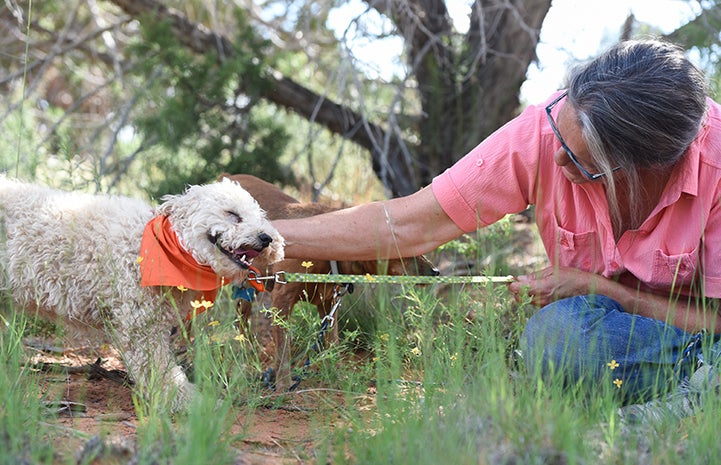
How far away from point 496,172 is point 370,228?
24.8 inches

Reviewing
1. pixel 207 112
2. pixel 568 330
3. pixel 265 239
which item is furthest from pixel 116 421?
pixel 207 112

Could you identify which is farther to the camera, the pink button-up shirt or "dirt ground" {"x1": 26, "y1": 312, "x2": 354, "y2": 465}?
the pink button-up shirt

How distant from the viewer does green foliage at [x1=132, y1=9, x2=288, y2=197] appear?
6254 millimetres

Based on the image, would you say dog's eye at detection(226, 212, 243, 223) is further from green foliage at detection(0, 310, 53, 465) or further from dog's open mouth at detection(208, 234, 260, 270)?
green foliage at detection(0, 310, 53, 465)

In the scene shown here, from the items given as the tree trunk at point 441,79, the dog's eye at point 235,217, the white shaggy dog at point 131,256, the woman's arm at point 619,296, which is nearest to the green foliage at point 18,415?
the white shaggy dog at point 131,256

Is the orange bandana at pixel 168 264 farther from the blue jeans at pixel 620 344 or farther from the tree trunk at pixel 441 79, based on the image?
the tree trunk at pixel 441 79

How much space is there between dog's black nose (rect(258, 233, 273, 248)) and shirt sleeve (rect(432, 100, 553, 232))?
2.72ft

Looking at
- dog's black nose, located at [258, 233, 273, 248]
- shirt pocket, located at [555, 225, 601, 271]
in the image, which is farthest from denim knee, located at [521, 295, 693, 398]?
dog's black nose, located at [258, 233, 273, 248]

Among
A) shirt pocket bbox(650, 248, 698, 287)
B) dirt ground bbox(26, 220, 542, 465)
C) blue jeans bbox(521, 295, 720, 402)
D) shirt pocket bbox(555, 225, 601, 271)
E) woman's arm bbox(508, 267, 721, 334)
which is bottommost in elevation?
dirt ground bbox(26, 220, 542, 465)

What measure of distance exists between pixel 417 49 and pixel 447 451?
4903mm

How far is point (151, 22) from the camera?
20.8 ft

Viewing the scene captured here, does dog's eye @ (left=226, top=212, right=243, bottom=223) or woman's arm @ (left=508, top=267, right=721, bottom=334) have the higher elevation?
dog's eye @ (left=226, top=212, right=243, bottom=223)

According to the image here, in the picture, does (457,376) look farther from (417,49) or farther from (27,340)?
(417,49)

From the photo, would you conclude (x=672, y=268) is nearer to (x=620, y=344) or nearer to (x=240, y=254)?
(x=620, y=344)
